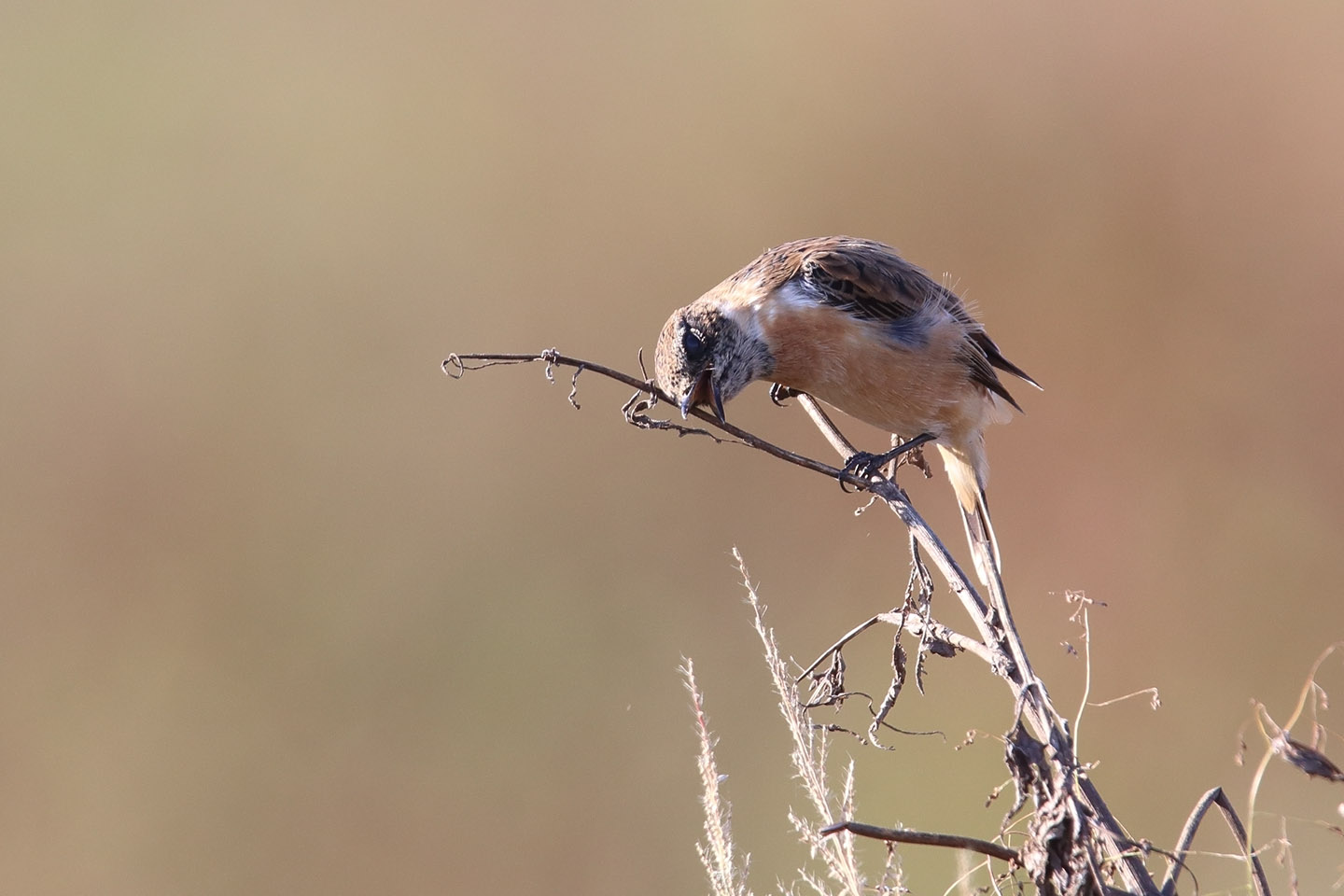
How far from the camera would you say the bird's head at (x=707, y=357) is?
12.0 ft

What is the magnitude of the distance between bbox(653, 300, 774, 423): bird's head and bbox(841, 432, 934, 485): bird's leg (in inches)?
18.7

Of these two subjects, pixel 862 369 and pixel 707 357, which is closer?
pixel 707 357

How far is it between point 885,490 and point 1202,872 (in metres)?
3.56

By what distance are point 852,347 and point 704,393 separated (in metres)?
0.50

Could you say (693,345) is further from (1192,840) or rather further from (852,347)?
(1192,840)

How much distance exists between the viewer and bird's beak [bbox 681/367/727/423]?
3574mm

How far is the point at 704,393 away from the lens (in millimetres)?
3732

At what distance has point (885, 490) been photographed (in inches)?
95.3

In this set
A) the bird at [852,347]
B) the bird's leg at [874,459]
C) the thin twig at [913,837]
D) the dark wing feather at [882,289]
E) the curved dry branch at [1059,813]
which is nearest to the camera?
the thin twig at [913,837]

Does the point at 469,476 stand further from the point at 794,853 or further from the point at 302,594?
the point at 794,853

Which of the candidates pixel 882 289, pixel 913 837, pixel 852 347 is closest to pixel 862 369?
pixel 852 347

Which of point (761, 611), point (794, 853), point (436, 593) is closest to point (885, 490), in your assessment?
point (761, 611)

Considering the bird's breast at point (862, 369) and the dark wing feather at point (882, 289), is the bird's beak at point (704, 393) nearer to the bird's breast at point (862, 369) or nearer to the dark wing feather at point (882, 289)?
the bird's breast at point (862, 369)

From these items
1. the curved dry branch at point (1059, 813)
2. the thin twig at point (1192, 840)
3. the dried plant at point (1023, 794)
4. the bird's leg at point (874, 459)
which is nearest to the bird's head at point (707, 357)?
the bird's leg at point (874, 459)
